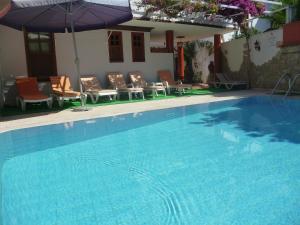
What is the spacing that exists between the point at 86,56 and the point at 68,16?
10.4 ft

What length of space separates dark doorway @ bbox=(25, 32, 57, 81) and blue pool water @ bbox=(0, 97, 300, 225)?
4.99 m

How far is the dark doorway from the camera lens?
39.2 ft

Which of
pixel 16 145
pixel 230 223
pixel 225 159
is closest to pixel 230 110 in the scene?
pixel 225 159

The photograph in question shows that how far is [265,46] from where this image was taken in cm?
1458

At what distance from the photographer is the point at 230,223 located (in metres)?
3.23

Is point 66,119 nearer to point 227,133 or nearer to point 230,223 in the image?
point 227,133

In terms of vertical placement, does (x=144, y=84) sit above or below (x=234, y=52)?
below

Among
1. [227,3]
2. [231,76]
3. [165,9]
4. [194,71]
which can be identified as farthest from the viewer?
[194,71]

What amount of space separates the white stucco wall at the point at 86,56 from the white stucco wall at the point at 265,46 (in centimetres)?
417

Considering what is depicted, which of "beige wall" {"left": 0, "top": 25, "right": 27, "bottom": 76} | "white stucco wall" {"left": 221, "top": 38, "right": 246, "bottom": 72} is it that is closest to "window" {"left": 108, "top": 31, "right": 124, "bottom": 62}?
"beige wall" {"left": 0, "top": 25, "right": 27, "bottom": 76}

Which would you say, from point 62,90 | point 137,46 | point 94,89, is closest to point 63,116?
point 62,90

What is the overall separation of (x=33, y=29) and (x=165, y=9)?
214 inches

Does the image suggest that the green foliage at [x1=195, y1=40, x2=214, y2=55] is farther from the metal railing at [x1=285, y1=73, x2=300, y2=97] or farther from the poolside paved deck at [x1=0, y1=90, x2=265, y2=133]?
the poolside paved deck at [x1=0, y1=90, x2=265, y2=133]

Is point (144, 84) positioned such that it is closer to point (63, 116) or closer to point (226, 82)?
point (226, 82)
